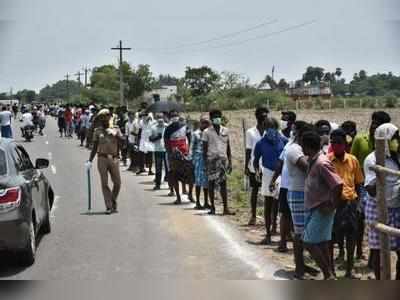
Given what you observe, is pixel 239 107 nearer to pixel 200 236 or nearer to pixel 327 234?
A: pixel 200 236

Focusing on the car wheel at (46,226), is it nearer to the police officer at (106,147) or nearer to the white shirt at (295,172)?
the police officer at (106,147)

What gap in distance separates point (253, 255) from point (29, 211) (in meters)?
2.38

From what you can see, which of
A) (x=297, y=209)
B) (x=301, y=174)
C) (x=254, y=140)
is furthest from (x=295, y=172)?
(x=254, y=140)

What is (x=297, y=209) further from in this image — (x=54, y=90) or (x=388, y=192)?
(x=54, y=90)

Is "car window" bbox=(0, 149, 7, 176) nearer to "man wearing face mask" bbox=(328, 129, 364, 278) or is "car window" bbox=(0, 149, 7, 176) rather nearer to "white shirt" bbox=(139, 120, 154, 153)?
"man wearing face mask" bbox=(328, 129, 364, 278)

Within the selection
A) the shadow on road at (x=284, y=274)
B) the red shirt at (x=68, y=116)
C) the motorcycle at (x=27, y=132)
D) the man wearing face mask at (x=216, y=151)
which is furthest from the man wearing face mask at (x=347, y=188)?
the red shirt at (x=68, y=116)

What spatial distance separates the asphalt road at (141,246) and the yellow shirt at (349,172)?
1.08 m

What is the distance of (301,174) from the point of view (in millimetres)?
6742

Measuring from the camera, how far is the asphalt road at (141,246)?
688 cm

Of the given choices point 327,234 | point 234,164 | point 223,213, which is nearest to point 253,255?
point 327,234

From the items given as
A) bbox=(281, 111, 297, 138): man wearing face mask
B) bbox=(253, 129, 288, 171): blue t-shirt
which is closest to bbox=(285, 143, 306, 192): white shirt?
bbox=(253, 129, 288, 171): blue t-shirt

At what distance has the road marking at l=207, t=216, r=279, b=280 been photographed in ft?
22.9

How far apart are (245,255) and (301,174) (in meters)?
1.41

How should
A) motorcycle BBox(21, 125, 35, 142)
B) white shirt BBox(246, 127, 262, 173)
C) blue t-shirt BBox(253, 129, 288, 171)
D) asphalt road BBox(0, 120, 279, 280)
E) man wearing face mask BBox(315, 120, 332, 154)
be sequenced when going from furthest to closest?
motorcycle BBox(21, 125, 35, 142) < white shirt BBox(246, 127, 262, 173) < blue t-shirt BBox(253, 129, 288, 171) < man wearing face mask BBox(315, 120, 332, 154) < asphalt road BBox(0, 120, 279, 280)
